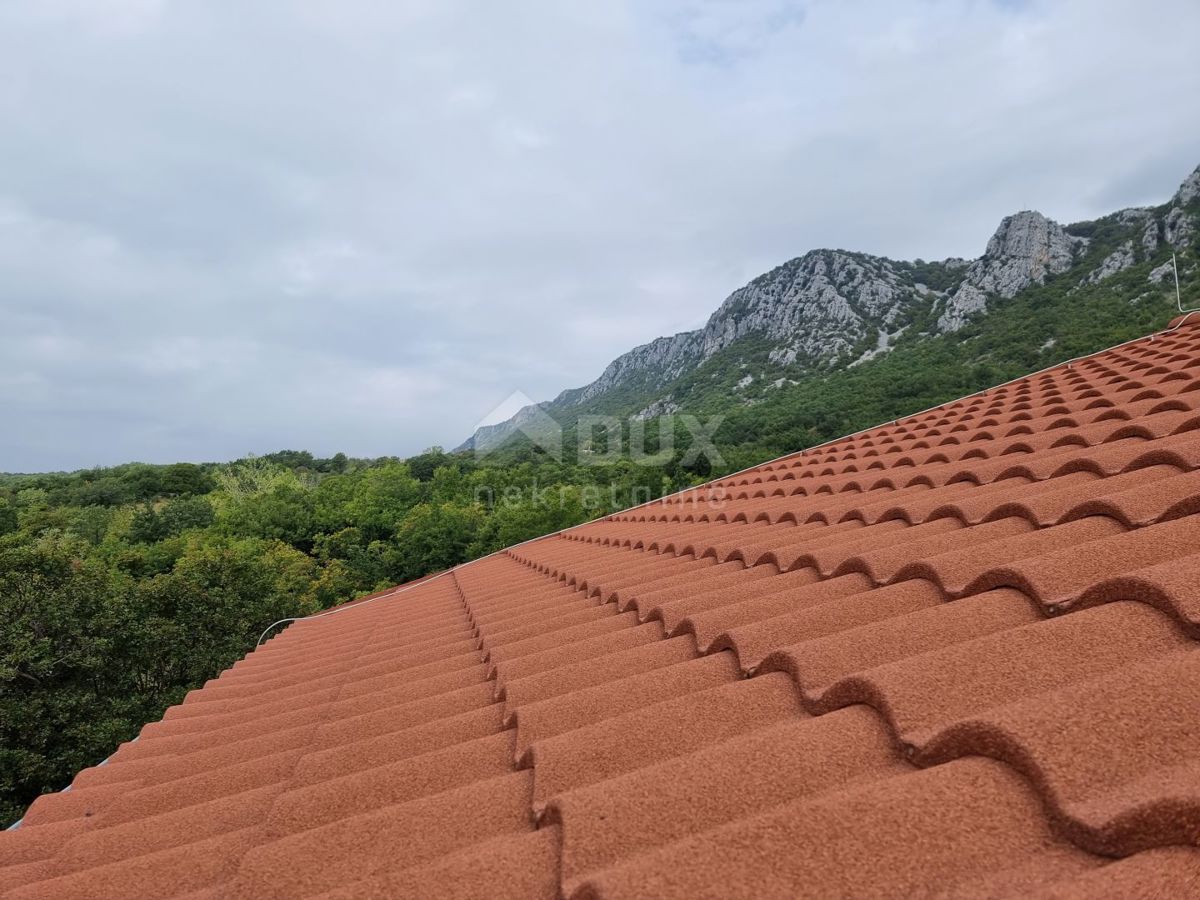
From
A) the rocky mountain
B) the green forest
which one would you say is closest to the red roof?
the green forest

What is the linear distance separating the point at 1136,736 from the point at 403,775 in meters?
1.47

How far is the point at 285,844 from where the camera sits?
4.18ft

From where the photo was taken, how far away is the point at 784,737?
3.63ft

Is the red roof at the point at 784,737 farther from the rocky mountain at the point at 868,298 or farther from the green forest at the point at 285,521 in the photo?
the rocky mountain at the point at 868,298

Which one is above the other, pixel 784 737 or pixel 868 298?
pixel 868 298

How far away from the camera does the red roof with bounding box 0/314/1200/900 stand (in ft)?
2.50

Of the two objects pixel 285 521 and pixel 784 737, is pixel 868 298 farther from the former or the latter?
pixel 784 737

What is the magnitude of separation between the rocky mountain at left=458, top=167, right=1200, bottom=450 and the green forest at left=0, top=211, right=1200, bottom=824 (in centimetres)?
214

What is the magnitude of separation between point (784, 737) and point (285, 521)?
4227cm

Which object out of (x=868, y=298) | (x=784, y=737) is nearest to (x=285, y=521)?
(x=784, y=737)

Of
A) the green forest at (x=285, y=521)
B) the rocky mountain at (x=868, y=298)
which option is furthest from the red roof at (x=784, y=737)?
the rocky mountain at (x=868, y=298)

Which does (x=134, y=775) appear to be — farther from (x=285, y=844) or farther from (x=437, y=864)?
(x=437, y=864)

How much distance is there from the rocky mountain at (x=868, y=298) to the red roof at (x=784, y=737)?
1694 inches

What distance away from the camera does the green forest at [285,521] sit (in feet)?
43.2
